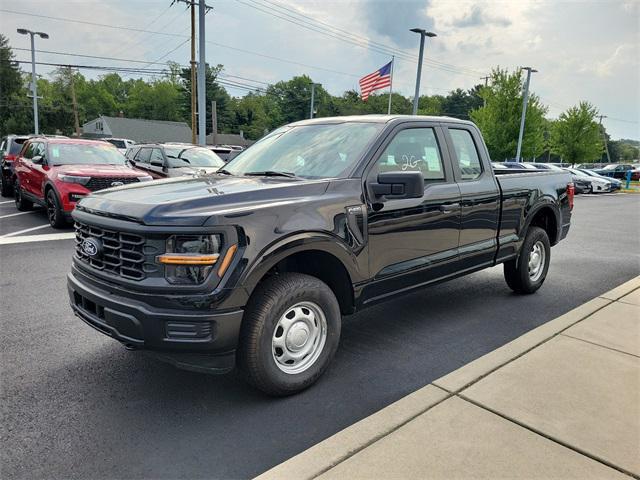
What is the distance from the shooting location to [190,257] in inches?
107

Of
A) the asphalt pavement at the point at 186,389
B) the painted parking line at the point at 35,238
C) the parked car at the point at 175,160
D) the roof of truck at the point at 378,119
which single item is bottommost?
the painted parking line at the point at 35,238

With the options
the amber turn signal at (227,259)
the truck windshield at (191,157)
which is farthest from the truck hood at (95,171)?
the amber turn signal at (227,259)

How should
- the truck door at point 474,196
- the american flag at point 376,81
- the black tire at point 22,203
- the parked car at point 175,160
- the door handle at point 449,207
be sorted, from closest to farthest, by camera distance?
the door handle at point 449,207
the truck door at point 474,196
the black tire at point 22,203
the parked car at point 175,160
the american flag at point 376,81

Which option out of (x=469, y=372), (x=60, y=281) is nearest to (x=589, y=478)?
(x=469, y=372)

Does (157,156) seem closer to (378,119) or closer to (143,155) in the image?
(143,155)

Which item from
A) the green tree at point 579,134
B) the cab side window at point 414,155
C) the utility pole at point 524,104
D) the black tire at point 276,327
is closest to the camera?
the black tire at point 276,327

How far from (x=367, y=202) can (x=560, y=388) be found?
184 centimetres

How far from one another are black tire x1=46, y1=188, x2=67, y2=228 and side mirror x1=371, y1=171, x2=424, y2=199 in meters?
7.62

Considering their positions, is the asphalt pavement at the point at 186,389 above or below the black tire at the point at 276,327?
below

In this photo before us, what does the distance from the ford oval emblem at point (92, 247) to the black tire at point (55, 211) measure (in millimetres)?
6639

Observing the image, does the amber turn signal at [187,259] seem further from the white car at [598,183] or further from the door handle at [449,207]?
the white car at [598,183]

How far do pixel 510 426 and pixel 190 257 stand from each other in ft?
6.92

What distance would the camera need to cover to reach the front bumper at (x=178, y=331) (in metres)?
2.73

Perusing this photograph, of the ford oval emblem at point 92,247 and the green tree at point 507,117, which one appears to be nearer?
the ford oval emblem at point 92,247
